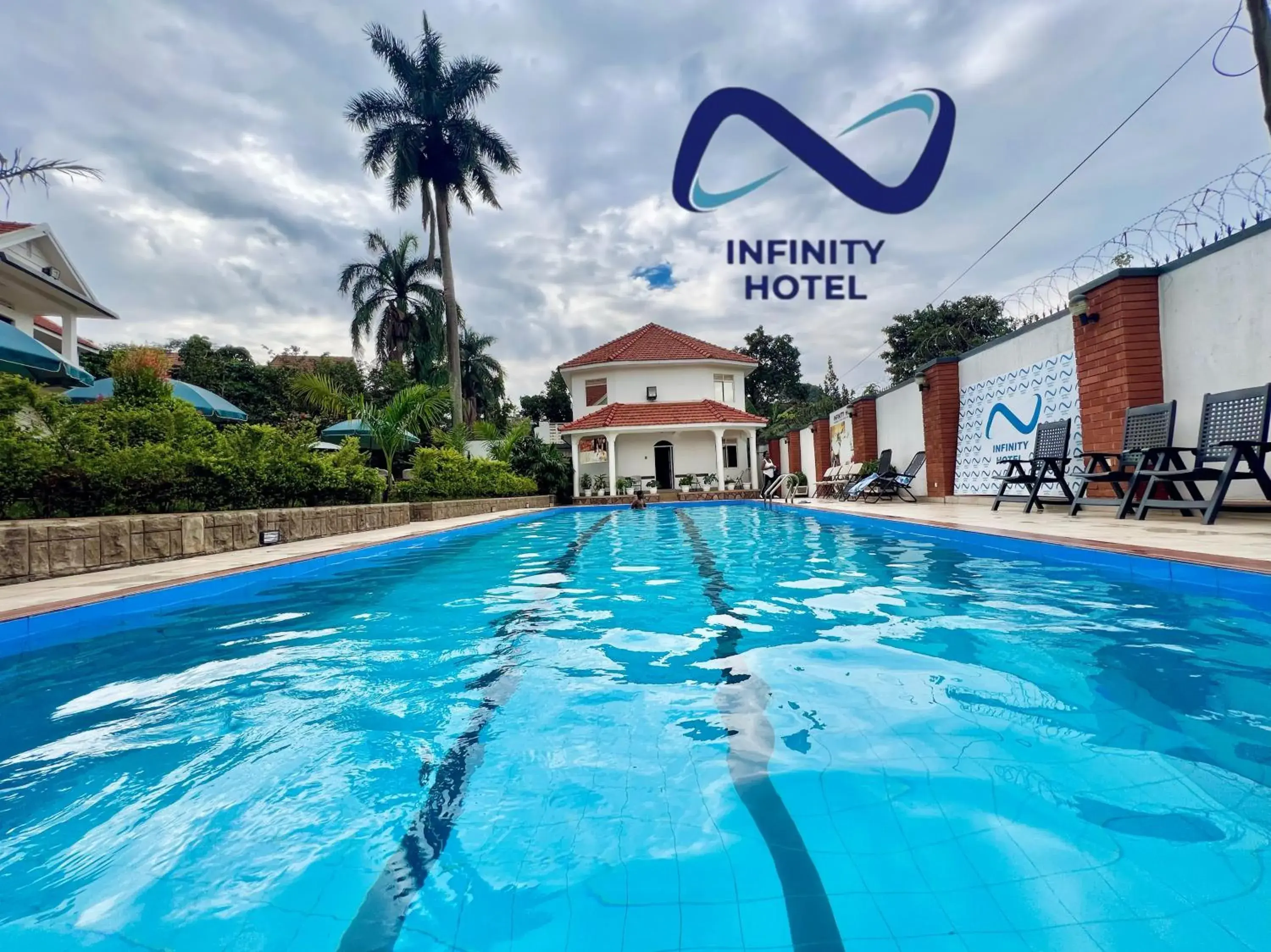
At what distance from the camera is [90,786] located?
189 cm

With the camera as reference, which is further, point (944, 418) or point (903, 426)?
point (903, 426)

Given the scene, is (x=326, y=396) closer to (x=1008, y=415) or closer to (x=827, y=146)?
(x=827, y=146)

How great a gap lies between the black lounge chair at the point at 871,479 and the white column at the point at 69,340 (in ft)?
58.0

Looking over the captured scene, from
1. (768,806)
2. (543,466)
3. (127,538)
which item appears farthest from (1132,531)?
(543,466)

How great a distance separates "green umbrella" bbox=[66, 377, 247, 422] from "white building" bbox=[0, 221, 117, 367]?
0.70m

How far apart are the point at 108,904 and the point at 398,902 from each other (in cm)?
67

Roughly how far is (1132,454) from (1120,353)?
1.54 metres

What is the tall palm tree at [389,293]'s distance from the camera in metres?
23.5

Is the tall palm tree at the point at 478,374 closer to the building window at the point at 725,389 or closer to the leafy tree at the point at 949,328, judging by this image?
the building window at the point at 725,389

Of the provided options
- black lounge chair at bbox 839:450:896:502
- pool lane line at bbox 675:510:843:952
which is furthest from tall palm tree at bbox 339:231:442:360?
pool lane line at bbox 675:510:843:952

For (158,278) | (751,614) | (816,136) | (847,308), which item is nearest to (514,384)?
(158,278)

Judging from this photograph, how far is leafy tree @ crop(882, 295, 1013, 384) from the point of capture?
Result: 91.8 feet

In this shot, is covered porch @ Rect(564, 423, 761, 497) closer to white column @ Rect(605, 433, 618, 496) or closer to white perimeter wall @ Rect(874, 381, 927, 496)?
white column @ Rect(605, 433, 618, 496)

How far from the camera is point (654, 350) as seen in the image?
25234 millimetres
